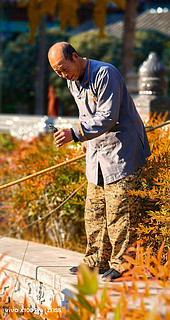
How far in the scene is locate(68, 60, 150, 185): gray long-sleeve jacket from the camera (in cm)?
349

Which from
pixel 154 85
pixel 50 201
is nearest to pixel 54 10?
pixel 154 85

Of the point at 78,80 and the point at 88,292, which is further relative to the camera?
the point at 78,80

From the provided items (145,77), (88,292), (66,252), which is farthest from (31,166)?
(88,292)

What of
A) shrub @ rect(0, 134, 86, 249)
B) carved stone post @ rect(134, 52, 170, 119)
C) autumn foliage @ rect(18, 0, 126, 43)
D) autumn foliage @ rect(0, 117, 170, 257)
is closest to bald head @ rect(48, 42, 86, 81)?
autumn foliage @ rect(0, 117, 170, 257)

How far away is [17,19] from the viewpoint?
29109 mm

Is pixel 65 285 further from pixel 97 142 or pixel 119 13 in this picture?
pixel 119 13

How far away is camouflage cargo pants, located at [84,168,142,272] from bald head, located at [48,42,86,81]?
0.72 meters

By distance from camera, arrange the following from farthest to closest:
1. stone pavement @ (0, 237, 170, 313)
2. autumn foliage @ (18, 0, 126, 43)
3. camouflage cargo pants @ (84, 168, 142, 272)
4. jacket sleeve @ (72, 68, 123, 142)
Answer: autumn foliage @ (18, 0, 126, 43), stone pavement @ (0, 237, 170, 313), camouflage cargo pants @ (84, 168, 142, 272), jacket sleeve @ (72, 68, 123, 142)

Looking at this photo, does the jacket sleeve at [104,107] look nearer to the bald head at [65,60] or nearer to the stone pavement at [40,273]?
the bald head at [65,60]

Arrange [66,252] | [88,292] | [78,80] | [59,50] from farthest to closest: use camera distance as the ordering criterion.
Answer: [66,252], [78,80], [59,50], [88,292]

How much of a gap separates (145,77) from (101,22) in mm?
8131

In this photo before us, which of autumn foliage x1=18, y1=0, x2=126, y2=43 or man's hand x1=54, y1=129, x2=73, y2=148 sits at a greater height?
autumn foliage x1=18, y1=0, x2=126, y2=43

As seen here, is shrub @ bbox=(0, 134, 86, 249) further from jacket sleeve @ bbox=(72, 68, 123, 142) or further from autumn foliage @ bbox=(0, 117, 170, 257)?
jacket sleeve @ bbox=(72, 68, 123, 142)

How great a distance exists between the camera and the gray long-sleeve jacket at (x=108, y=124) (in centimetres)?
349
